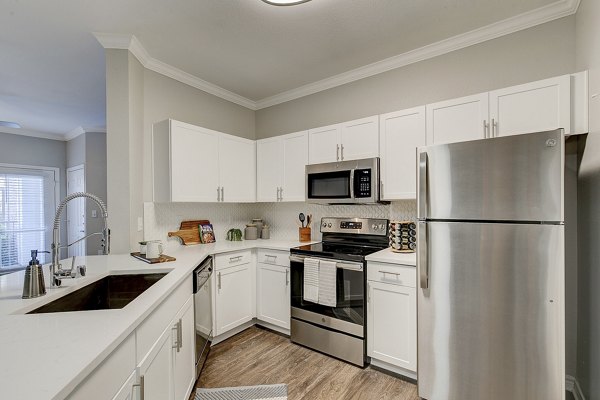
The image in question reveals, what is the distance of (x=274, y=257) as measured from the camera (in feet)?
9.77

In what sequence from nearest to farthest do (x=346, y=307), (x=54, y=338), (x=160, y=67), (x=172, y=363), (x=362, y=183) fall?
1. (x=54, y=338)
2. (x=172, y=363)
3. (x=346, y=307)
4. (x=362, y=183)
5. (x=160, y=67)

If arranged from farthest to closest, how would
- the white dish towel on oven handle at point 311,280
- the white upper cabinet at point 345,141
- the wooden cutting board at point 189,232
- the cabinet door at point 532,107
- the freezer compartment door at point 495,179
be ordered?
the wooden cutting board at point 189,232, the white upper cabinet at point 345,141, the white dish towel on oven handle at point 311,280, the cabinet door at point 532,107, the freezer compartment door at point 495,179

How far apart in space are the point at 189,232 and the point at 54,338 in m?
2.28

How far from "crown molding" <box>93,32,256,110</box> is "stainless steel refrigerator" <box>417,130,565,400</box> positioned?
2.50 meters

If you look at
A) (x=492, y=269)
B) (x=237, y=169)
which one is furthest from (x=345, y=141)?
(x=492, y=269)

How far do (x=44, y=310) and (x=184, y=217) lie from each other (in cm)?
188

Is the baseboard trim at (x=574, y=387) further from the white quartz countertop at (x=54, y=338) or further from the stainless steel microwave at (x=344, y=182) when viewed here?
the white quartz countertop at (x=54, y=338)

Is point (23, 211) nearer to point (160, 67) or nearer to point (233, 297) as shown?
point (160, 67)

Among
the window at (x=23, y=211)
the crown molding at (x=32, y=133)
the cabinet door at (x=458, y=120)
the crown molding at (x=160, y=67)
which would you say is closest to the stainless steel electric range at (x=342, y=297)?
the cabinet door at (x=458, y=120)

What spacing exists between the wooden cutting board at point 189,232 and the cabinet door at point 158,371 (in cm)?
161

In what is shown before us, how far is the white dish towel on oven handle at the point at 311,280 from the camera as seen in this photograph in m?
2.57

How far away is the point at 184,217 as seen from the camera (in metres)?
3.18

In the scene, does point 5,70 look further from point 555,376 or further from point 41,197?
point 555,376

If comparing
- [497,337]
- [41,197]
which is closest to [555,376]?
[497,337]
